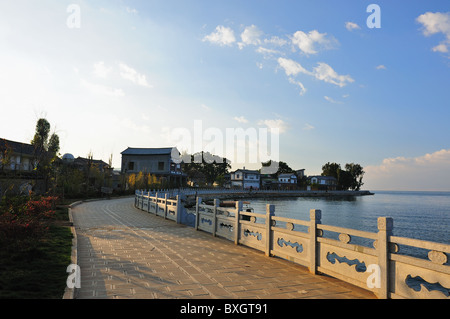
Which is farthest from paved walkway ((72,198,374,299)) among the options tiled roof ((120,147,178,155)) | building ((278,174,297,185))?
building ((278,174,297,185))

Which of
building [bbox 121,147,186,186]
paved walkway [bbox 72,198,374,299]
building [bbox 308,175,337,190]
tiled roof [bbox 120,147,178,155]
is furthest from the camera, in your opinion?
building [bbox 308,175,337,190]

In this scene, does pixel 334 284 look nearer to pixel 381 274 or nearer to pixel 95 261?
pixel 381 274

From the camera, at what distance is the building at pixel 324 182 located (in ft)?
287

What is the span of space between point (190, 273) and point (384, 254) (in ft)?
11.5

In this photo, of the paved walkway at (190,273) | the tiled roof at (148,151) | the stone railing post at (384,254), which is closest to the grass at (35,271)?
the paved walkway at (190,273)

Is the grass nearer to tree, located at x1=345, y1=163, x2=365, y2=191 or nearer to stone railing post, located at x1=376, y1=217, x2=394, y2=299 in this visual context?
stone railing post, located at x1=376, y1=217, x2=394, y2=299

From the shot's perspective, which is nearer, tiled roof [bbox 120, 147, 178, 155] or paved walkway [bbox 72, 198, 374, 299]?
paved walkway [bbox 72, 198, 374, 299]

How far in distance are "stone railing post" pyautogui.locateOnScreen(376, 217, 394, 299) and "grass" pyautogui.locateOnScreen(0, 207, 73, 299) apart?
4.79 metres

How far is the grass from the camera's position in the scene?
172 inches

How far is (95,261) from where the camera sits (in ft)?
21.9
